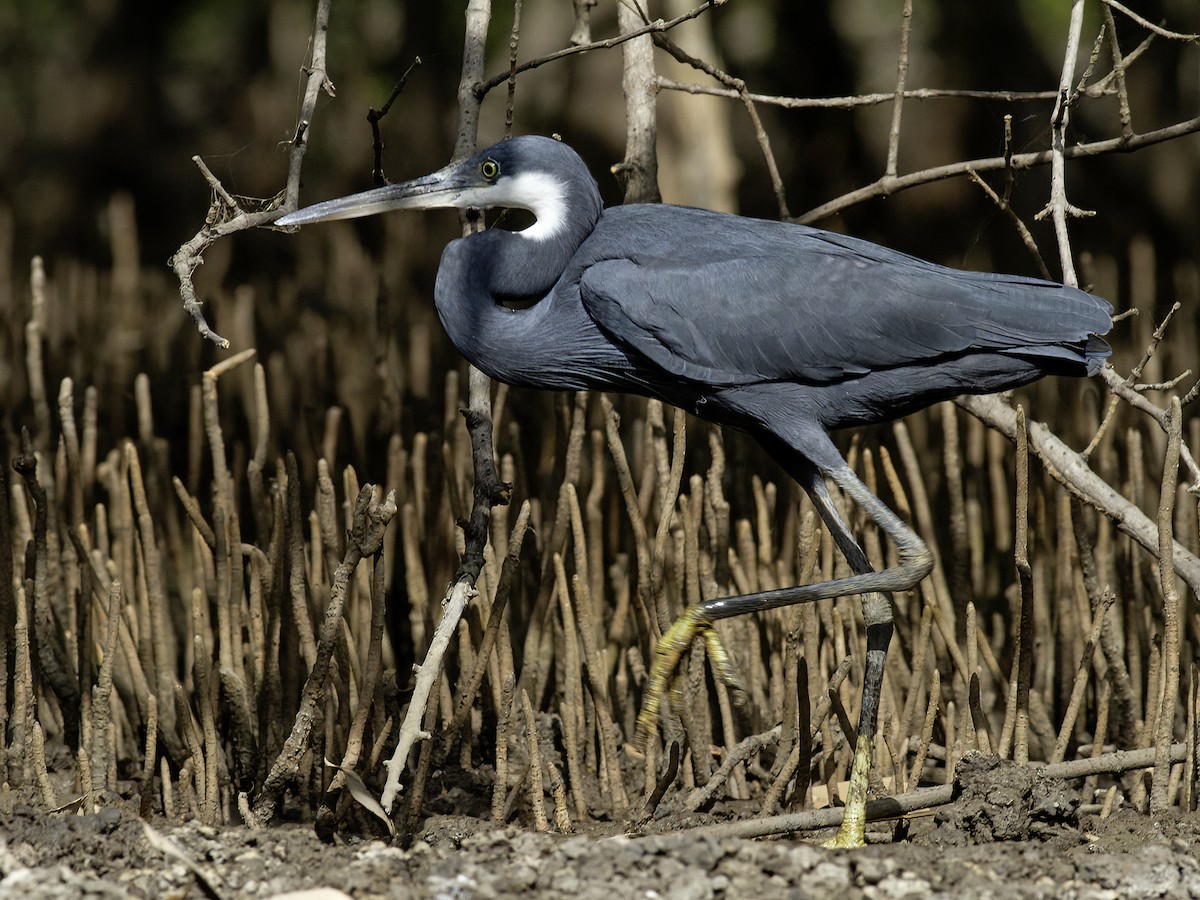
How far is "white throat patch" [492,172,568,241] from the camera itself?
3.22 m

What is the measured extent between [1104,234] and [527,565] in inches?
188

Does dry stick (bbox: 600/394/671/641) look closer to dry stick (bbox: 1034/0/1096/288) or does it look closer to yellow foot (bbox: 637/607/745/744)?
yellow foot (bbox: 637/607/745/744)

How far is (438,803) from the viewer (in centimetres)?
359

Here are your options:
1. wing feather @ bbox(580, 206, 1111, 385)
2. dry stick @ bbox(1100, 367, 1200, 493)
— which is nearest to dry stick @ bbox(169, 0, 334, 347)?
wing feather @ bbox(580, 206, 1111, 385)

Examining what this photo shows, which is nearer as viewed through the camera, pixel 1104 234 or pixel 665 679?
pixel 665 679

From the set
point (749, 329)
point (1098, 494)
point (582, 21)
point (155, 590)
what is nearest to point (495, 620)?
point (749, 329)

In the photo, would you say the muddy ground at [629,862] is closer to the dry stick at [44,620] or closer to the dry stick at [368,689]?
the dry stick at [368,689]

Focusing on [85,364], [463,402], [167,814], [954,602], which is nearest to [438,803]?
[167,814]

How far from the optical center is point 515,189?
10.7 ft

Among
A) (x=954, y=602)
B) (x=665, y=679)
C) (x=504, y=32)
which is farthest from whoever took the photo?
(x=504, y=32)

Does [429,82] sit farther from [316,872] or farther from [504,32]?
[316,872]

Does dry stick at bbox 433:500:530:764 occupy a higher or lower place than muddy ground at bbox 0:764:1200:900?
higher

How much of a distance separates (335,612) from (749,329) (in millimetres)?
1109

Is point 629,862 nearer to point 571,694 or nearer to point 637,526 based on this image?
point 571,694
